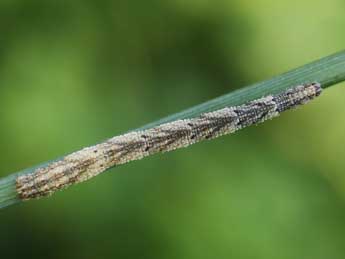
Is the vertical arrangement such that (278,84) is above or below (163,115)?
below

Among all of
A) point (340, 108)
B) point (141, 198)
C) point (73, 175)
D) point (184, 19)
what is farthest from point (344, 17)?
point (73, 175)

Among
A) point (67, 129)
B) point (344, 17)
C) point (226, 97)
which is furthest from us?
point (344, 17)

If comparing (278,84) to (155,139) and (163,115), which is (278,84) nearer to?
(155,139)

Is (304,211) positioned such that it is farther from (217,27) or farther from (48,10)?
(48,10)

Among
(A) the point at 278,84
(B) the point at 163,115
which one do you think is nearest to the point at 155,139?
(A) the point at 278,84

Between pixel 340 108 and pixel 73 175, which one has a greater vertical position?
pixel 340 108

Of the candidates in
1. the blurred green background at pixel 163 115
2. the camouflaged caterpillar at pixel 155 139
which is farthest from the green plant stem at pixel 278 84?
the blurred green background at pixel 163 115

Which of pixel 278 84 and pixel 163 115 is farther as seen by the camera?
pixel 163 115
